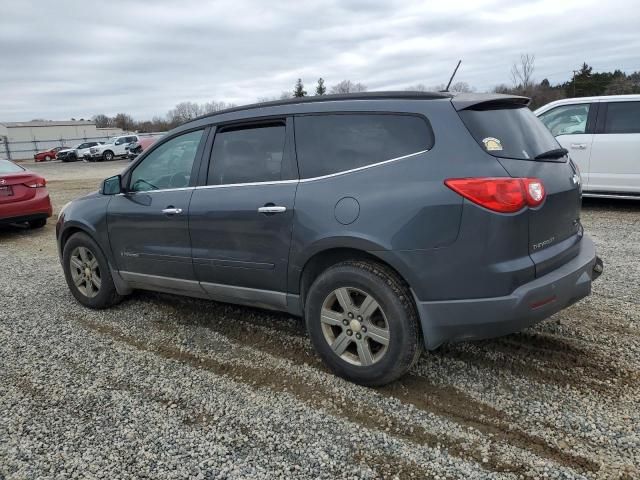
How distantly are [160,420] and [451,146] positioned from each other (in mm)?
2299

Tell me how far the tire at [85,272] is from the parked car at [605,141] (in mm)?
7296

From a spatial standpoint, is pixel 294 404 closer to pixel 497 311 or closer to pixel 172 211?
pixel 497 311

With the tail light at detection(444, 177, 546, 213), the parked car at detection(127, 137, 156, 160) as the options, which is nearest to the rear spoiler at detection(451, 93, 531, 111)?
A: the tail light at detection(444, 177, 546, 213)

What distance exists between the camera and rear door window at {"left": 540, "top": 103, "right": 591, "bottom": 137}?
27.6ft

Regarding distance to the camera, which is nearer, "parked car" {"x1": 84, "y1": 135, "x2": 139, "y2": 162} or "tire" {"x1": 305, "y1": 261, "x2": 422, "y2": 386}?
"tire" {"x1": 305, "y1": 261, "x2": 422, "y2": 386}

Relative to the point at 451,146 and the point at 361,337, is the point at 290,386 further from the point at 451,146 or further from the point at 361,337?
the point at 451,146

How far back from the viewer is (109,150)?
123ft

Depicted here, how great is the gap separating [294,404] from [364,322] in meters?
0.65

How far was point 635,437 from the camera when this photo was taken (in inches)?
102

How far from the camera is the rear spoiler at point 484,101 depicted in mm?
2965

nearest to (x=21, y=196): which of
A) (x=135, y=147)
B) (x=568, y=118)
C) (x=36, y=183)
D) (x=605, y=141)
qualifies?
(x=36, y=183)

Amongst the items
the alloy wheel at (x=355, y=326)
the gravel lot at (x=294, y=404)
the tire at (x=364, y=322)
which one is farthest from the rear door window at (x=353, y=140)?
the gravel lot at (x=294, y=404)

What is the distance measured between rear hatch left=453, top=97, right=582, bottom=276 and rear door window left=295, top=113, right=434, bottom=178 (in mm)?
298

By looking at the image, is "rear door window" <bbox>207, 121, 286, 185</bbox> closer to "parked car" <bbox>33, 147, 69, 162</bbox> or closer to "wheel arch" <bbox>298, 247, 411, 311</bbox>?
"wheel arch" <bbox>298, 247, 411, 311</bbox>
